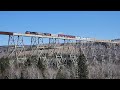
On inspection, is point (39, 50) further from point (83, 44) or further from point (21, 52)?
point (83, 44)

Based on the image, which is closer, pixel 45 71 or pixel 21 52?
pixel 45 71

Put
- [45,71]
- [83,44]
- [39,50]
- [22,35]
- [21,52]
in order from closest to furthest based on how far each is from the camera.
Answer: [22,35] → [45,71] → [21,52] → [39,50] → [83,44]

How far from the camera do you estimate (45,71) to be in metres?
23.0

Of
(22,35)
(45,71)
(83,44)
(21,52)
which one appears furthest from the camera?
(83,44)

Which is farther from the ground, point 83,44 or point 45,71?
point 83,44
